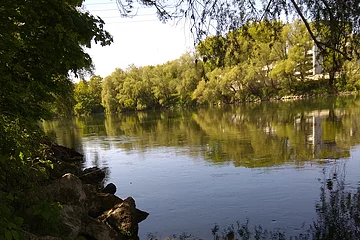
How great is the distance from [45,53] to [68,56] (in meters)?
0.27

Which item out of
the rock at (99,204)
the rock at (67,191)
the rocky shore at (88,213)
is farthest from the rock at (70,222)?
the rock at (99,204)

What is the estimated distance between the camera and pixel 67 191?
758 centimetres

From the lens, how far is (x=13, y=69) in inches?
138

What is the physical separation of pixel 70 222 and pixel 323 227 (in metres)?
5.14

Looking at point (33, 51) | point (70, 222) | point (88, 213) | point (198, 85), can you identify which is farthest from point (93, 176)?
point (198, 85)

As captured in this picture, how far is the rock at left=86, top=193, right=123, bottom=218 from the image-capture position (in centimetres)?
820

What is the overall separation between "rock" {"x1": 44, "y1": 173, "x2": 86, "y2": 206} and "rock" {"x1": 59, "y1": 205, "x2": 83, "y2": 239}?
32.8 inches

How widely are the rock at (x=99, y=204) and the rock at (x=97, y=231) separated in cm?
119

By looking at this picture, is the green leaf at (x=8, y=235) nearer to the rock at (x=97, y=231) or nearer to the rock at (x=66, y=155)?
the rock at (x=97, y=231)

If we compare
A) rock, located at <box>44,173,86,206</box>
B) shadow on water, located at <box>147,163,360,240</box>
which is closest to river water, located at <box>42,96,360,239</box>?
shadow on water, located at <box>147,163,360,240</box>

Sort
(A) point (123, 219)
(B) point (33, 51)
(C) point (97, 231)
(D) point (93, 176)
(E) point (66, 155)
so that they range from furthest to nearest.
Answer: (E) point (66, 155), (D) point (93, 176), (A) point (123, 219), (C) point (97, 231), (B) point (33, 51)

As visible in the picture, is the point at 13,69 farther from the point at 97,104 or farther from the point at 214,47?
the point at 97,104

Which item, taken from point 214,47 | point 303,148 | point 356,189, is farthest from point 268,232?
point 303,148

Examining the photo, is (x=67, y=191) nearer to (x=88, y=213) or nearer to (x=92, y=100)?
(x=88, y=213)
